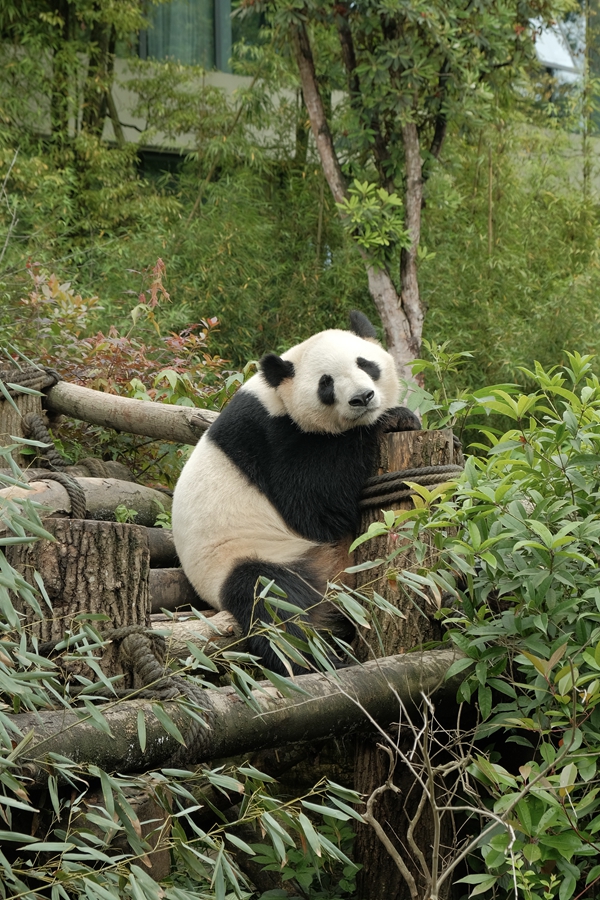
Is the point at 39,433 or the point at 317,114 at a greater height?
the point at 317,114

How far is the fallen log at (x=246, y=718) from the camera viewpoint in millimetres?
1588

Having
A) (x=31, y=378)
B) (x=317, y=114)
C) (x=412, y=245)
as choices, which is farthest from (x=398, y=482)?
(x=317, y=114)

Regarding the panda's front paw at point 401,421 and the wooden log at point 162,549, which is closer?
the panda's front paw at point 401,421

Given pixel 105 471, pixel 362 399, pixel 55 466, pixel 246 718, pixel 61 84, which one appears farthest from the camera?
pixel 61 84

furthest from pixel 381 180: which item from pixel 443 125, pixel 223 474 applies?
pixel 223 474

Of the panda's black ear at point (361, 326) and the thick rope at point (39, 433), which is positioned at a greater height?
the panda's black ear at point (361, 326)

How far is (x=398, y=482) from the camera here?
2.60 m

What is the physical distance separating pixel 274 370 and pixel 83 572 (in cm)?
116

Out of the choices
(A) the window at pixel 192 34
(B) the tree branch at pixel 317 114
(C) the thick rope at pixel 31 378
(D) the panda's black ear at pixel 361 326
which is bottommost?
(C) the thick rope at pixel 31 378

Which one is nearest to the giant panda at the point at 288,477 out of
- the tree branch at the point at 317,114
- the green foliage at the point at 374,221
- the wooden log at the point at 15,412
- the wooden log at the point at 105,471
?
the wooden log at the point at 15,412

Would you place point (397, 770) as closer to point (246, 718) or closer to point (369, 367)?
point (246, 718)

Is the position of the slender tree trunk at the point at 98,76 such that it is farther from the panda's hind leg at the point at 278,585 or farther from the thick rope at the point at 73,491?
the panda's hind leg at the point at 278,585

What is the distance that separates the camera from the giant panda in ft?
9.14

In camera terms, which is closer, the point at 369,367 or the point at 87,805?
the point at 87,805
